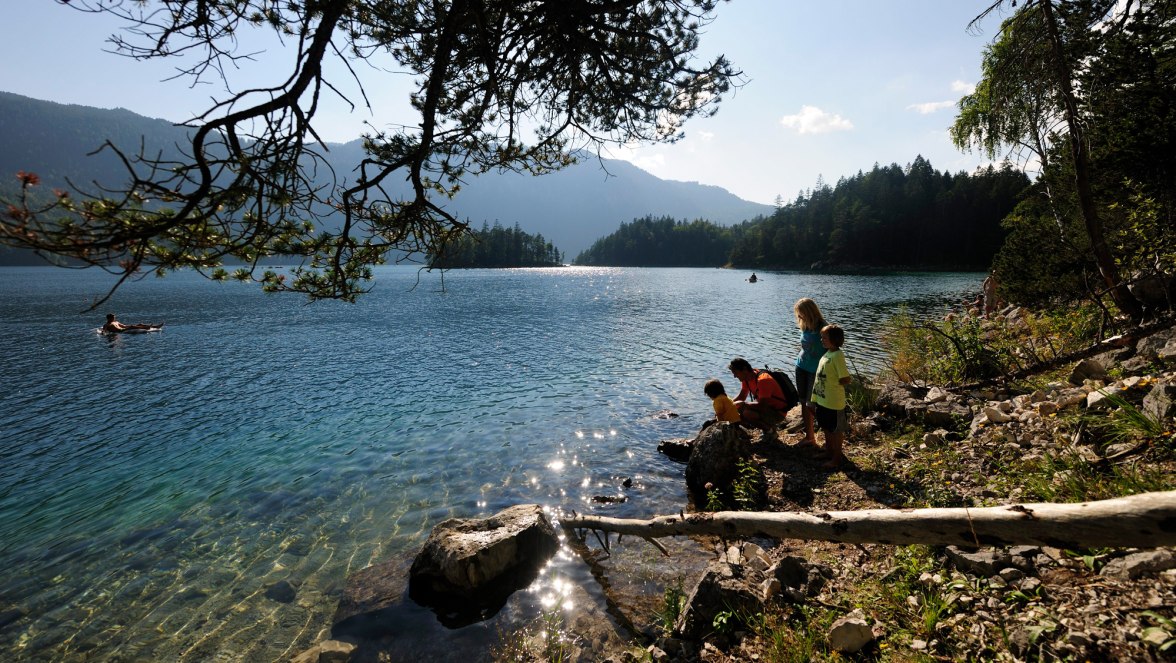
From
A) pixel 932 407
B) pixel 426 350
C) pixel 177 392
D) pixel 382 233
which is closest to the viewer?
pixel 382 233

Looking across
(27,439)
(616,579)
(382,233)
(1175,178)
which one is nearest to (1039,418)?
(616,579)

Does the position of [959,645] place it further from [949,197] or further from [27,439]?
[949,197]

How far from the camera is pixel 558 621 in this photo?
6.11m

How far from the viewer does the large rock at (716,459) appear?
890 cm

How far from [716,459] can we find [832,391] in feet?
7.73

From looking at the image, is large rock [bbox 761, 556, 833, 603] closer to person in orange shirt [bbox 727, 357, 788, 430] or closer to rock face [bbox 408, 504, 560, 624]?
rock face [bbox 408, 504, 560, 624]

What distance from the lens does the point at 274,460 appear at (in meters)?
11.8

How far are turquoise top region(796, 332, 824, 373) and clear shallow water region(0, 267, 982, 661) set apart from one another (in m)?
3.47

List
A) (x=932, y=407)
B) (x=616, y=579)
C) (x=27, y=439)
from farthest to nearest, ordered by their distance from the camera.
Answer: (x=27, y=439)
(x=932, y=407)
(x=616, y=579)

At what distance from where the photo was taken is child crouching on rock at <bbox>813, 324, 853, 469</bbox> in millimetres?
8164

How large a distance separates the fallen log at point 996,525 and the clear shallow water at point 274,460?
4269 mm

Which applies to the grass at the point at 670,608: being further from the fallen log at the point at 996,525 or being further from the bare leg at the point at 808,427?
the bare leg at the point at 808,427

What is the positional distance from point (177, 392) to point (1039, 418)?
25.6 meters

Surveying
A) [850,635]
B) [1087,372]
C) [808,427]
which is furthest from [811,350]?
[850,635]
